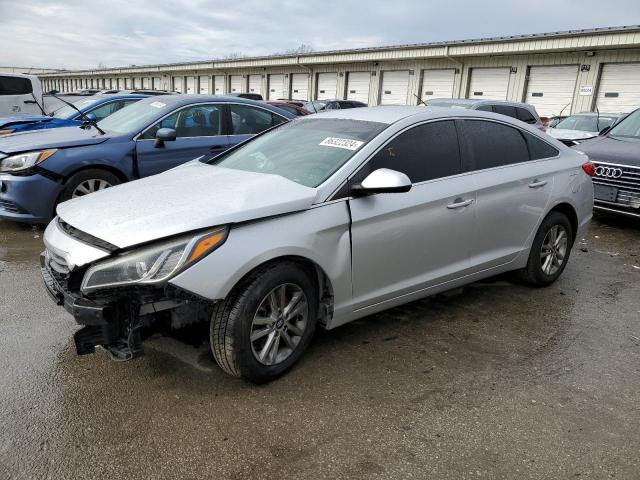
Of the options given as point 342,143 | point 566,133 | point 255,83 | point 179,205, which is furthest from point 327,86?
point 179,205

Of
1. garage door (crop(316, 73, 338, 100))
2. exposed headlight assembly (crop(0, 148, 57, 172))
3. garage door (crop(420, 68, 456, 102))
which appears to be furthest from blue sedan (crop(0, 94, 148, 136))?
garage door (crop(316, 73, 338, 100))

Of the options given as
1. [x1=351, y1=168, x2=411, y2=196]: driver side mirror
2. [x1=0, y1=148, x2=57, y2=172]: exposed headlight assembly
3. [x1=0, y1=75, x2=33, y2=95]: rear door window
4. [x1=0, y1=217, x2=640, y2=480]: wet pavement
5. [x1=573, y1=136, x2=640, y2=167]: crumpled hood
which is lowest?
[x1=0, y1=217, x2=640, y2=480]: wet pavement

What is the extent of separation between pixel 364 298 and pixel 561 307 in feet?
6.69

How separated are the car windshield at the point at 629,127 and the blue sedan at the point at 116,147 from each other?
501 cm

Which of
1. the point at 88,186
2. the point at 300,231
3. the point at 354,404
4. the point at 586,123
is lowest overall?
the point at 354,404

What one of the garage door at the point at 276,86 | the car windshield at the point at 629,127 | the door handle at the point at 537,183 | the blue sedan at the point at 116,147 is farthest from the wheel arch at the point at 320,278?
Result: the garage door at the point at 276,86

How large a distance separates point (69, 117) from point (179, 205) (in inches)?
330

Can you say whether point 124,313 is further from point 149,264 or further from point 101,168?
point 101,168

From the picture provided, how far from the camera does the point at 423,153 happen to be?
3.65 m

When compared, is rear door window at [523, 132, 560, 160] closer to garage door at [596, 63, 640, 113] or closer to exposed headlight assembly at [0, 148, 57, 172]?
exposed headlight assembly at [0, 148, 57, 172]

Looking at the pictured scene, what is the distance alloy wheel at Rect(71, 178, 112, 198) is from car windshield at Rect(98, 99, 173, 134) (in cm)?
70

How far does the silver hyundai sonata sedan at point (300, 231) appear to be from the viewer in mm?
2637

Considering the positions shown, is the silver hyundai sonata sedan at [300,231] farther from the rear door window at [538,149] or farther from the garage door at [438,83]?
the garage door at [438,83]

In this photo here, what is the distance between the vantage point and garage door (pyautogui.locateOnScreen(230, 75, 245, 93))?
39719mm
